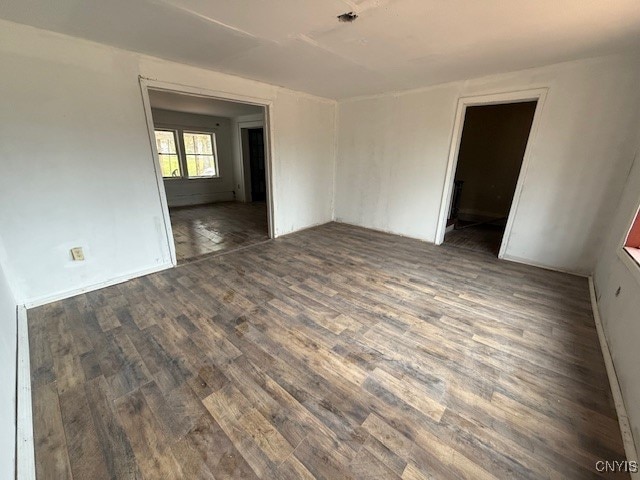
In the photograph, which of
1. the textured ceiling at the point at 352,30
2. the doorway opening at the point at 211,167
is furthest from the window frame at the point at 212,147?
the textured ceiling at the point at 352,30

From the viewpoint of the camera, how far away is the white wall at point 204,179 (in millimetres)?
6363

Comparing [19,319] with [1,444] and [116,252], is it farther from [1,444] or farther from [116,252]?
[1,444]

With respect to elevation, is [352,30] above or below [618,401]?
above

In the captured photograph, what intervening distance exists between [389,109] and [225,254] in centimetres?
350

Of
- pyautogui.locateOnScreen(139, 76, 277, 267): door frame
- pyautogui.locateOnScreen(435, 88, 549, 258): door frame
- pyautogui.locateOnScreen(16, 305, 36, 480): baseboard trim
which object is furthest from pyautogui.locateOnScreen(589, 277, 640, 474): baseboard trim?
pyautogui.locateOnScreen(139, 76, 277, 267): door frame

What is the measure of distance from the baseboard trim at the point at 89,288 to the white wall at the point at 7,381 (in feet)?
0.87

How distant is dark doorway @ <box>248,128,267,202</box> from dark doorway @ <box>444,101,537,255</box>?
5068mm

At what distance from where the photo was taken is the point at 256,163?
755 cm

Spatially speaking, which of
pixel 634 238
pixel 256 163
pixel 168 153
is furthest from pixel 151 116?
pixel 256 163

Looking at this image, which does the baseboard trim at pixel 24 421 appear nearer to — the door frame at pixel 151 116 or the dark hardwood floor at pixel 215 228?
the door frame at pixel 151 116

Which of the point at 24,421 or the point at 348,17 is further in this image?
the point at 348,17

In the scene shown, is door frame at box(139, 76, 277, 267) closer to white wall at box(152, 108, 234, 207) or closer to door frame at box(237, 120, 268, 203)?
door frame at box(237, 120, 268, 203)

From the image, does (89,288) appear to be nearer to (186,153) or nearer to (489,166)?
(186,153)

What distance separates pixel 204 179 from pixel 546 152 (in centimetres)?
721
